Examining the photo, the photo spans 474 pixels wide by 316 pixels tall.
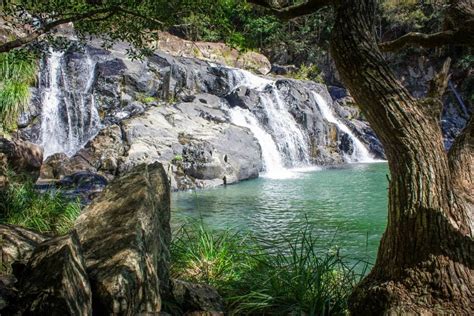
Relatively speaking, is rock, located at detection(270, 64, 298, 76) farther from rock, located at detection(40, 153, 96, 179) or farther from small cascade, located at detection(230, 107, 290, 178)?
rock, located at detection(40, 153, 96, 179)

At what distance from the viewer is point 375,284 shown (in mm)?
3186

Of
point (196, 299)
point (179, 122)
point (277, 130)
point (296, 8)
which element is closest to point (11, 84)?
point (179, 122)

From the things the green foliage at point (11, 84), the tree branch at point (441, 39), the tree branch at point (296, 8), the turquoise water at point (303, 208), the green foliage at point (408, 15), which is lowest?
the turquoise water at point (303, 208)

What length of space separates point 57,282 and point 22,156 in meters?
7.93

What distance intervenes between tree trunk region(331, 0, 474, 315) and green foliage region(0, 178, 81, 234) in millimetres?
4383

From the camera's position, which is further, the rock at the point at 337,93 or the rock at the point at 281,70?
the rock at the point at 281,70

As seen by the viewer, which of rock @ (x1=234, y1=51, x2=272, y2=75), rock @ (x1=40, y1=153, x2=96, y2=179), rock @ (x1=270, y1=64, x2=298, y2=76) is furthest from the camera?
rock @ (x1=270, y1=64, x2=298, y2=76)

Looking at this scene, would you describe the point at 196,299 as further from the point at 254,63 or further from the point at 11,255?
the point at 254,63

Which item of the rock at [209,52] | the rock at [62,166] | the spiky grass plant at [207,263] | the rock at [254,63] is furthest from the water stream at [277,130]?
the spiky grass plant at [207,263]

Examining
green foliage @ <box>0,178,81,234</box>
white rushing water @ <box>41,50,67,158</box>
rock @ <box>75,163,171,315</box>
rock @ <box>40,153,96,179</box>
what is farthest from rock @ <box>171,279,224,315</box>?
white rushing water @ <box>41,50,67,158</box>

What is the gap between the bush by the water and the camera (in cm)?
338

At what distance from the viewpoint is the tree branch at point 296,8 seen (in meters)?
3.55

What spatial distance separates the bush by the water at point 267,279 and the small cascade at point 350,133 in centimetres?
1905

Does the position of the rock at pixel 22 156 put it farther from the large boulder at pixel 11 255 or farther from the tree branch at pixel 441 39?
the tree branch at pixel 441 39
